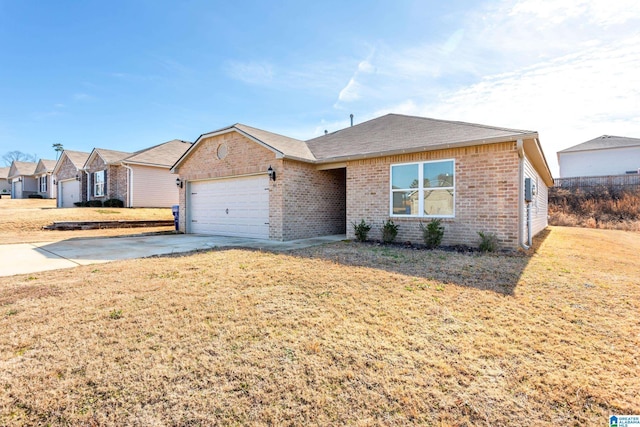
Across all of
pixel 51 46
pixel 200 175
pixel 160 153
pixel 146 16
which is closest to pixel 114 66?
pixel 51 46

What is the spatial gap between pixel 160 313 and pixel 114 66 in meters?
15.4

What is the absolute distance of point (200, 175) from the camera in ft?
43.2

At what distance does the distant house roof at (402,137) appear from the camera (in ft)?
26.6

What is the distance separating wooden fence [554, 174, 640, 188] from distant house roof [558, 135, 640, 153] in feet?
31.0

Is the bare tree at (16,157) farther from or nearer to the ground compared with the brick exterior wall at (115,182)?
farther from the ground

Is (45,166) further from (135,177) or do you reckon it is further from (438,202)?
(438,202)

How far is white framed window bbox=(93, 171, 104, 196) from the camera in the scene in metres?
22.3

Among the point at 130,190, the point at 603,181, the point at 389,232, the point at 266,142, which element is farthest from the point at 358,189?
the point at 603,181

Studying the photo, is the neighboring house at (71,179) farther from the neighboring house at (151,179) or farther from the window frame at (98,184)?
the neighboring house at (151,179)

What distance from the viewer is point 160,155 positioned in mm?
21828

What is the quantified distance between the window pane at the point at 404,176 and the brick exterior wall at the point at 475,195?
0.19 meters

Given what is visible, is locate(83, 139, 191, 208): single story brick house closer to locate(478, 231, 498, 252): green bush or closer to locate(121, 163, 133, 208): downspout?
locate(121, 163, 133, 208): downspout

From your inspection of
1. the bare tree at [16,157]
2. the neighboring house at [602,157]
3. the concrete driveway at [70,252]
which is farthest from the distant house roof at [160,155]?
the bare tree at [16,157]

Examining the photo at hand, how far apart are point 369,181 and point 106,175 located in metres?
20.8
